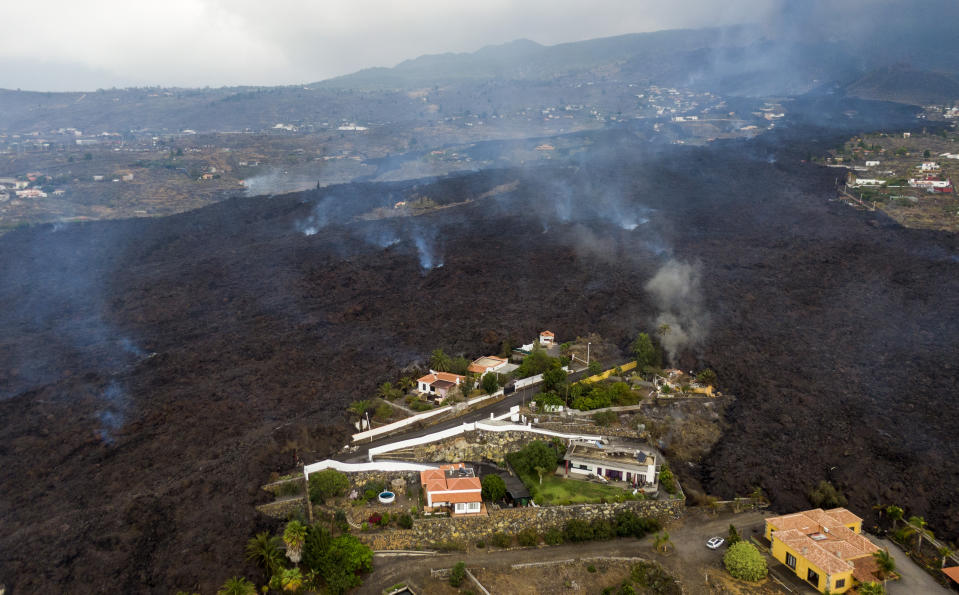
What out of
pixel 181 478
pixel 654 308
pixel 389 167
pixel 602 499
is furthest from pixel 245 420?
pixel 389 167

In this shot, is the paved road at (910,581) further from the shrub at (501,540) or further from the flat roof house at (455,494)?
the flat roof house at (455,494)

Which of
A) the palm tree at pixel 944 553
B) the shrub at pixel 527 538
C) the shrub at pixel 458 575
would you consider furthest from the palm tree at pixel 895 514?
the shrub at pixel 458 575

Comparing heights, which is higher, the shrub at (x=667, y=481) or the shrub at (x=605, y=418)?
the shrub at (x=605, y=418)

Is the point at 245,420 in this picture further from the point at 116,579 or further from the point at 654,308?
the point at 654,308

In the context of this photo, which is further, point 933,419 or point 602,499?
point 933,419

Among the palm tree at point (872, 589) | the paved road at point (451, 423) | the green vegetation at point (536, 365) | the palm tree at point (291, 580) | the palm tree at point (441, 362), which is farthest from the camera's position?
the palm tree at point (441, 362)

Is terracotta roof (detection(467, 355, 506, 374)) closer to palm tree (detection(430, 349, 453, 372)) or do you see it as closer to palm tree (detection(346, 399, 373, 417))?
palm tree (detection(430, 349, 453, 372))
